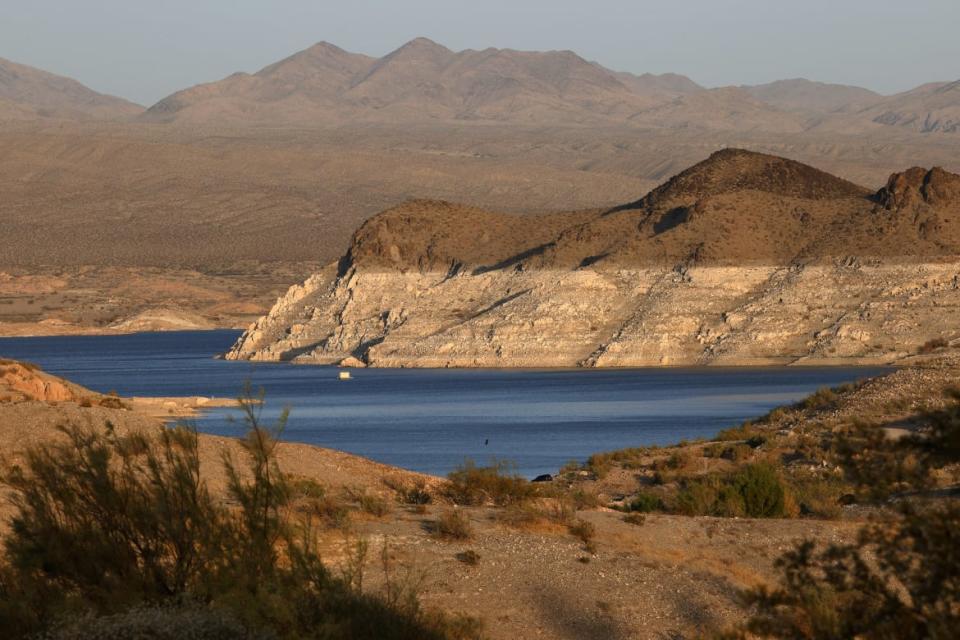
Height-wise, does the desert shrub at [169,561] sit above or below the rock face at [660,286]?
above

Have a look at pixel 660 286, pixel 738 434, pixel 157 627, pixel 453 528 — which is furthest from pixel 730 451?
pixel 660 286

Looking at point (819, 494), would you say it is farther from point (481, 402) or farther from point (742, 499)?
point (481, 402)

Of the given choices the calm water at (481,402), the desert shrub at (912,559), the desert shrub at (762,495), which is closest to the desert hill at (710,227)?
the calm water at (481,402)

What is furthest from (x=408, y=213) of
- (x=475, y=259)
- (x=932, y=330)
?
(x=932, y=330)

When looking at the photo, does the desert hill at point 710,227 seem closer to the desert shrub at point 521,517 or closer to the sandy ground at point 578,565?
the sandy ground at point 578,565

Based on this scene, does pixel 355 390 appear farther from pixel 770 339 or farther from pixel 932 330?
pixel 932 330
